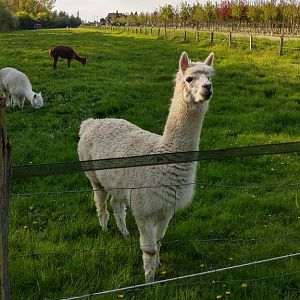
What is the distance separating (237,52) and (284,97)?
996cm

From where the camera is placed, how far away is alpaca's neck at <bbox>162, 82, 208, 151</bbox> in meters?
3.65

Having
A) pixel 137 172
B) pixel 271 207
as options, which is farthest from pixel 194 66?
pixel 271 207

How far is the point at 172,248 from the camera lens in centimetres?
419

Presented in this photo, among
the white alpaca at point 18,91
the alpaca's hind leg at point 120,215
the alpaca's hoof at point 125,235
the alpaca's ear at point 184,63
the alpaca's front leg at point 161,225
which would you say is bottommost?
the alpaca's hoof at point 125,235

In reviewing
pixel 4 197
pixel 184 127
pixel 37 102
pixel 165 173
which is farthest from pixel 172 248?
pixel 37 102

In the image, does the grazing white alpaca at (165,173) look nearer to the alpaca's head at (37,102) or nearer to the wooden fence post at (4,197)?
the wooden fence post at (4,197)

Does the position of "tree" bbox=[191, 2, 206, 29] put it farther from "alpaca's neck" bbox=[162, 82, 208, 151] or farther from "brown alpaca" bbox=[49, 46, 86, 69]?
"alpaca's neck" bbox=[162, 82, 208, 151]

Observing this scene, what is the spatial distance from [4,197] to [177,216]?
2.81 m

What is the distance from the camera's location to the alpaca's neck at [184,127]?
12.0ft

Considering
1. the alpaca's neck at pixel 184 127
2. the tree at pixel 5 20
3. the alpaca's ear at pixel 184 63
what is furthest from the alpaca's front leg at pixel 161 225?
the tree at pixel 5 20

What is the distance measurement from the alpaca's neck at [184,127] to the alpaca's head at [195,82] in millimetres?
49

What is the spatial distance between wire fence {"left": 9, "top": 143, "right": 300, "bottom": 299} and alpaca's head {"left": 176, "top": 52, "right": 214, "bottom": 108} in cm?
74

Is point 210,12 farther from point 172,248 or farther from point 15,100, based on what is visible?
point 172,248

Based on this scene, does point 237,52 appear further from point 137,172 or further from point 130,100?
point 137,172
